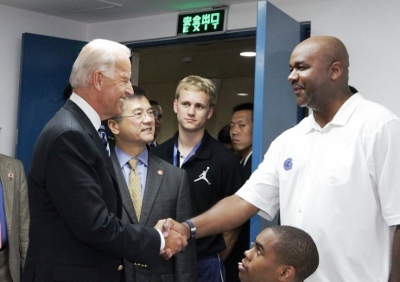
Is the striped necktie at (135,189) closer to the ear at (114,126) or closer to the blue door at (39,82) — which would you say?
the ear at (114,126)

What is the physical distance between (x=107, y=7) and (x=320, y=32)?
5.70ft

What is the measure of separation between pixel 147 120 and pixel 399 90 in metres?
1.70

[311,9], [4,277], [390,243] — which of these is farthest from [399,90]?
[4,277]

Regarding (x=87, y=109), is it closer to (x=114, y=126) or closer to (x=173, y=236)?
(x=173, y=236)

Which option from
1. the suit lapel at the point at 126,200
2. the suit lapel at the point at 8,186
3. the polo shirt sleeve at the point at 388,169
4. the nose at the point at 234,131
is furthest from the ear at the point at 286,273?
the suit lapel at the point at 8,186

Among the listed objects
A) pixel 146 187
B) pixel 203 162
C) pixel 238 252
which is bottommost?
pixel 238 252

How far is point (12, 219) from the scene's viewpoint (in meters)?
4.00

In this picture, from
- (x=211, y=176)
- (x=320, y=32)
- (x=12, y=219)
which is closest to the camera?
(x=211, y=176)

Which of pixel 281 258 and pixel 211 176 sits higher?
pixel 211 176

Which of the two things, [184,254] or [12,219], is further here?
[12,219]

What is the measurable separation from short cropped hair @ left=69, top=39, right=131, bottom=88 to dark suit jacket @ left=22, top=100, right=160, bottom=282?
15cm

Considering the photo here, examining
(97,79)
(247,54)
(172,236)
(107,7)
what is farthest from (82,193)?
(247,54)

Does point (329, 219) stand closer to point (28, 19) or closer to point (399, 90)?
point (399, 90)

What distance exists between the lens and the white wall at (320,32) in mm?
4199
